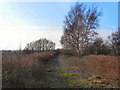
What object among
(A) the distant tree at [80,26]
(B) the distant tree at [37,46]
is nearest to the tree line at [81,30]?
(A) the distant tree at [80,26]

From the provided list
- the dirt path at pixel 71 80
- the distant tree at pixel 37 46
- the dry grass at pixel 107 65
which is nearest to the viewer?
the dirt path at pixel 71 80

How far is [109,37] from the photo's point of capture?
30797mm

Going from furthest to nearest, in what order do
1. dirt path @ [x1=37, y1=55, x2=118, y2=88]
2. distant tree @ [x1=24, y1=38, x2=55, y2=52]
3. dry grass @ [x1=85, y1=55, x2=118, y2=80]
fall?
distant tree @ [x1=24, y1=38, x2=55, y2=52] → dry grass @ [x1=85, y1=55, x2=118, y2=80] → dirt path @ [x1=37, y1=55, x2=118, y2=88]

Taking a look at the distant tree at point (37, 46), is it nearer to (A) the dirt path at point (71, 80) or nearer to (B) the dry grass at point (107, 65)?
(A) the dirt path at point (71, 80)

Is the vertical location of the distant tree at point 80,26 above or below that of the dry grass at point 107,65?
above

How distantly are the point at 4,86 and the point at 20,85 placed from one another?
1.61 ft

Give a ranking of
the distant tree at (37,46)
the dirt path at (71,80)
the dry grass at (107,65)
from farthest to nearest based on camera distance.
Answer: the distant tree at (37,46)
the dry grass at (107,65)
the dirt path at (71,80)

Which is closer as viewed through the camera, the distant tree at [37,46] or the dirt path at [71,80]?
the dirt path at [71,80]

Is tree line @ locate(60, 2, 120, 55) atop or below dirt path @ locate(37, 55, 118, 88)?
atop

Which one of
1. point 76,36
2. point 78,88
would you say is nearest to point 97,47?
point 76,36

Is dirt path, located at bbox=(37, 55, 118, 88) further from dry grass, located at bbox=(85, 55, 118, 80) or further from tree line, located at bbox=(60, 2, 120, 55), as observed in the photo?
tree line, located at bbox=(60, 2, 120, 55)

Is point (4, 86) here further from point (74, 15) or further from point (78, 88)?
point (74, 15)

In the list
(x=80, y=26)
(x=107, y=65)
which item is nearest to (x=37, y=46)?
(x=80, y=26)

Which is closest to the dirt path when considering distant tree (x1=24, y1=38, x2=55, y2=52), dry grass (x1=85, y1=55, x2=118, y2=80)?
dry grass (x1=85, y1=55, x2=118, y2=80)
